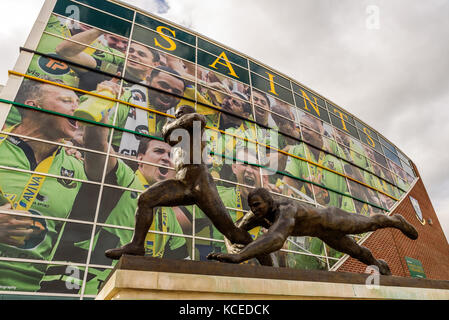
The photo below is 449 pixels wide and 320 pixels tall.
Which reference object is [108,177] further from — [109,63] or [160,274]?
[160,274]

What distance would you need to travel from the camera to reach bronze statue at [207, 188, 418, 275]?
10.7 feet

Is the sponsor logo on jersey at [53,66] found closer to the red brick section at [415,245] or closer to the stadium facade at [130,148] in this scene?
the stadium facade at [130,148]

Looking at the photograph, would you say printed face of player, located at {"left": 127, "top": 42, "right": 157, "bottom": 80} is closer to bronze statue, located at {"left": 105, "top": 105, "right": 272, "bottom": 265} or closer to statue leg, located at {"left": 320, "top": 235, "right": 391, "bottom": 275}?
bronze statue, located at {"left": 105, "top": 105, "right": 272, "bottom": 265}

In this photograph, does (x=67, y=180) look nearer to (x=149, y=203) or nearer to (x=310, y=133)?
(x=149, y=203)

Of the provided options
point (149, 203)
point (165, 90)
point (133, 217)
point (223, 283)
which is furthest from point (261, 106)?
point (223, 283)

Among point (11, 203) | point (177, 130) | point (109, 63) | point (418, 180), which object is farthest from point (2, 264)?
point (418, 180)

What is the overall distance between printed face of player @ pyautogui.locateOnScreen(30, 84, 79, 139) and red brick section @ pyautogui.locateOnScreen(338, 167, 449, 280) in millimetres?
9698

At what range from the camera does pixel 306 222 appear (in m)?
3.59

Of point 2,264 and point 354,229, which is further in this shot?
point 2,264

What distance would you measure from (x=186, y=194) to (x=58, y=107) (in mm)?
5972

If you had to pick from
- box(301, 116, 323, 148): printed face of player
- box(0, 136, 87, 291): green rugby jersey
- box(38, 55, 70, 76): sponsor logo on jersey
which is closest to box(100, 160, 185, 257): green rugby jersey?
box(0, 136, 87, 291): green rugby jersey

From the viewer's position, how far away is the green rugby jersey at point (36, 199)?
5.49 metres
